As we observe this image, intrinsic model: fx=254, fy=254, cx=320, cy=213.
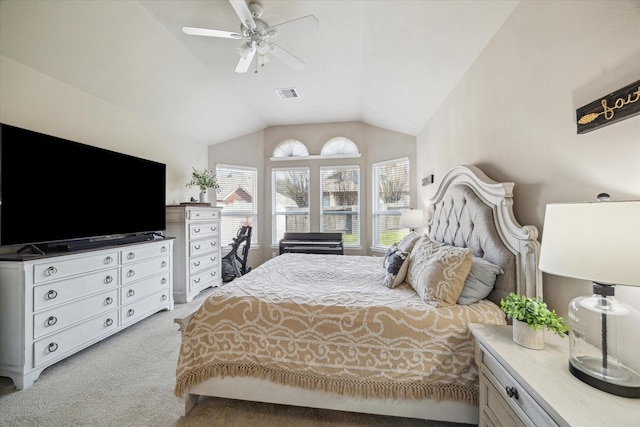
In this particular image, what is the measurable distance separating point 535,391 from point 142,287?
3.38 metres

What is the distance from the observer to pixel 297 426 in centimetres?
150

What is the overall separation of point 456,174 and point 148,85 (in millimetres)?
3520

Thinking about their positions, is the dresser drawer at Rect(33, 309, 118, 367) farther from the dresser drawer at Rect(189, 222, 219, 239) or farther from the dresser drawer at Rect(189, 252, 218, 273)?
the dresser drawer at Rect(189, 222, 219, 239)

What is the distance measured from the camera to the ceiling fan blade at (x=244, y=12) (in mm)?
1770

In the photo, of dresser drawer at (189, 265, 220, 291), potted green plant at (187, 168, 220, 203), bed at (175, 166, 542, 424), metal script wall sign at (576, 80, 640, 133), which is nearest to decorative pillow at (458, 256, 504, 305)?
bed at (175, 166, 542, 424)

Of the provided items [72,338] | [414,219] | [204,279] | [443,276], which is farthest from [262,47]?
[204,279]

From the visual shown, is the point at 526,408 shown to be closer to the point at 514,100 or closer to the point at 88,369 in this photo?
the point at 514,100

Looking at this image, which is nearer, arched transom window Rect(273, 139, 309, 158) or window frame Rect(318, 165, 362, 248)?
window frame Rect(318, 165, 362, 248)

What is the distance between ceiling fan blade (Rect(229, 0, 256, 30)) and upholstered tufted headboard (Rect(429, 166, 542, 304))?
2061 mm

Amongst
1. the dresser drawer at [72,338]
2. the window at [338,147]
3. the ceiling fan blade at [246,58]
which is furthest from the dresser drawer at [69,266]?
the window at [338,147]

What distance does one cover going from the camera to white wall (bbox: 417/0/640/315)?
3.40 feet

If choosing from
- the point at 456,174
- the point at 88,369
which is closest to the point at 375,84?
the point at 456,174

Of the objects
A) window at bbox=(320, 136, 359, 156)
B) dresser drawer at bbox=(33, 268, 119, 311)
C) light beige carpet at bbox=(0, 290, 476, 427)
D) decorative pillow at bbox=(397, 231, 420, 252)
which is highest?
window at bbox=(320, 136, 359, 156)

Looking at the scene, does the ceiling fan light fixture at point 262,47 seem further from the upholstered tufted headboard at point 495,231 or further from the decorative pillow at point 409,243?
the decorative pillow at point 409,243
